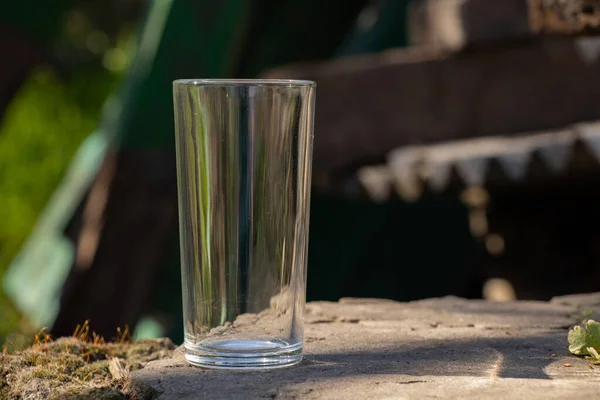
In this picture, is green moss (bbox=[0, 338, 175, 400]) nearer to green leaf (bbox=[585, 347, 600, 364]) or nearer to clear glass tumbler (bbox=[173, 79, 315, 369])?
clear glass tumbler (bbox=[173, 79, 315, 369])

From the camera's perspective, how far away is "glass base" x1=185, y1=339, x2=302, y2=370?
1296 millimetres

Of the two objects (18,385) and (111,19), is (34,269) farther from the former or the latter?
(111,19)

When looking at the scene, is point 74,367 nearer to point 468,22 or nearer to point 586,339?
point 586,339

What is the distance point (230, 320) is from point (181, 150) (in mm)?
248

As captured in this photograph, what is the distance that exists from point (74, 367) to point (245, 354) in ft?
0.88

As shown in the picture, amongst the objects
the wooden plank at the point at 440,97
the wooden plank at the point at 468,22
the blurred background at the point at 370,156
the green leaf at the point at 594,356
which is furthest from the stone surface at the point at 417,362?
the wooden plank at the point at 440,97

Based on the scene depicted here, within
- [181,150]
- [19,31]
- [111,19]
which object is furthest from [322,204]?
[111,19]

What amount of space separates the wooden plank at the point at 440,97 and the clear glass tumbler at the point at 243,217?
1.76 metres

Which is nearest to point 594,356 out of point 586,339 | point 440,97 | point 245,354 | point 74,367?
point 586,339

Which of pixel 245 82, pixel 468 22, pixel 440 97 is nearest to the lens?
pixel 245 82

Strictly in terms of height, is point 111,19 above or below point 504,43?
above

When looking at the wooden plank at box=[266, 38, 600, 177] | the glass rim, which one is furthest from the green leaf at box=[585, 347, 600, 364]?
the wooden plank at box=[266, 38, 600, 177]

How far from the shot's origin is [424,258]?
4250mm

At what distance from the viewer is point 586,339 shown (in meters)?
1.32
